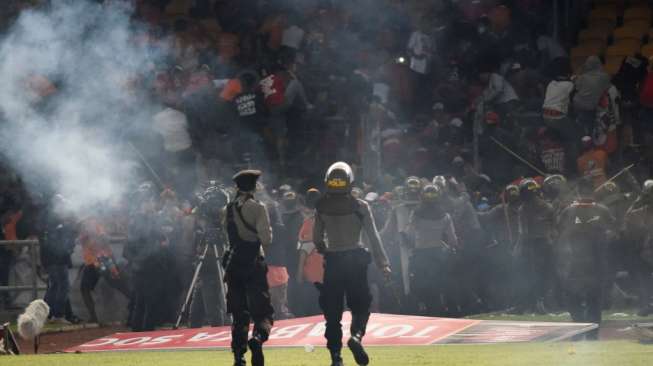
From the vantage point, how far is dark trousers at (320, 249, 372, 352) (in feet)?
46.0

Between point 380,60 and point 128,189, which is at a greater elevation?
point 380,60

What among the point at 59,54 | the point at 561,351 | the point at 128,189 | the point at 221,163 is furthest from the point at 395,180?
the point at 561,351

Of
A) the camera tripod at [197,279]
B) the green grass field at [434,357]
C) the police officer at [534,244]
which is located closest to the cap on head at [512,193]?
the police officer at [534,244]

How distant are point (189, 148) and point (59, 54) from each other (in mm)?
2798

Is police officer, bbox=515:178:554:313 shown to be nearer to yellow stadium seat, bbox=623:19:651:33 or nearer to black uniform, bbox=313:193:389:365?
black uniform, bbox=313:193:389:365

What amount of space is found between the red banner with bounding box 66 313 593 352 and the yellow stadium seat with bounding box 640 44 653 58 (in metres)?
10.2

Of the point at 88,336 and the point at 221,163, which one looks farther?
the point at 221,163

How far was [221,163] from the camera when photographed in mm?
23750

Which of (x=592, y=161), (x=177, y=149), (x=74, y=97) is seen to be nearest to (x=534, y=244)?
(x=592, y=161)

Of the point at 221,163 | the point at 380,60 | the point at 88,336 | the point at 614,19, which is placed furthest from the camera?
the point at 614,19

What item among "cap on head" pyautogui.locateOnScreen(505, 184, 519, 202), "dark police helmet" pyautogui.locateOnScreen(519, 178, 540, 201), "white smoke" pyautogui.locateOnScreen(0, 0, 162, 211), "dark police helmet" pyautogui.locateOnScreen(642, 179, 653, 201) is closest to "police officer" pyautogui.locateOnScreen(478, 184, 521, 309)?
"cap on head" pyautogui.locateOnScreen(505, 184, 519, 202)

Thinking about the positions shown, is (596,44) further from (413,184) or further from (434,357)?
(434,357)

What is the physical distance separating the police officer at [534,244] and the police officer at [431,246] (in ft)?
3.49

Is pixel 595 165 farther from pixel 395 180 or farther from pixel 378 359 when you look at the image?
pixel 378 359
